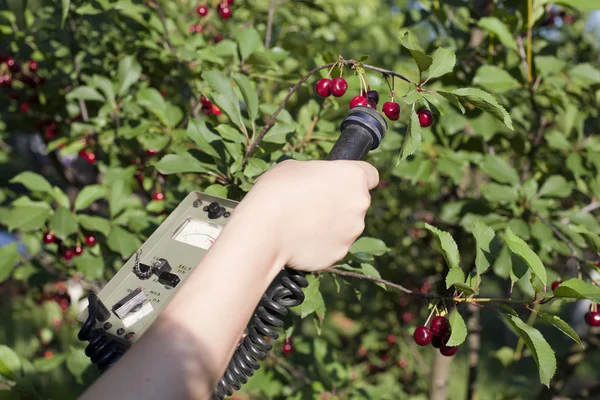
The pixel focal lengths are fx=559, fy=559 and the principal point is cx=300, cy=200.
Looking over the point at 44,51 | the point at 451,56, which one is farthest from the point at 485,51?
the point at 44,51

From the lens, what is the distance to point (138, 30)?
2621 millimetres

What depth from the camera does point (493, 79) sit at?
2.09 meters

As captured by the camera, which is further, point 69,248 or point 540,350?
point 69,248

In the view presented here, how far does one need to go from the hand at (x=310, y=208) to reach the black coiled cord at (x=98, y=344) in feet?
1.27

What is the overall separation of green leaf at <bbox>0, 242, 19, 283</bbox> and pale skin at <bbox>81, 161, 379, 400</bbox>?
173 centimetres

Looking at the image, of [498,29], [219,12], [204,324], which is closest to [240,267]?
[204,324]

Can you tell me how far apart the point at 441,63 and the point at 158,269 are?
816 millimetres

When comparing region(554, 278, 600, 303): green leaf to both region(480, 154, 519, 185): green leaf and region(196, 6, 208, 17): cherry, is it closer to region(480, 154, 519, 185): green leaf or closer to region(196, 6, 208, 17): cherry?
region(480, 154, 519, 185): green leaf

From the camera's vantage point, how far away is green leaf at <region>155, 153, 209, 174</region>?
1686mm

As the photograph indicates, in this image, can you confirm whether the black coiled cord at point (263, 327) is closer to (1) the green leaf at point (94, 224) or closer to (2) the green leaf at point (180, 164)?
(2) the green leaf at point (180, 164)

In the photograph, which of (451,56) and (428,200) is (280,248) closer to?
(451,56)

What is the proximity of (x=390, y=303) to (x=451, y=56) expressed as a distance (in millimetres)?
2449

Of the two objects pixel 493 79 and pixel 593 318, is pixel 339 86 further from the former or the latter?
pixel 593 318

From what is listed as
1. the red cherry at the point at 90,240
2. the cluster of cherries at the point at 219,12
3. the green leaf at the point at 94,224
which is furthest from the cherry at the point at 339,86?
the cluster of cherries at the point at 219,12
